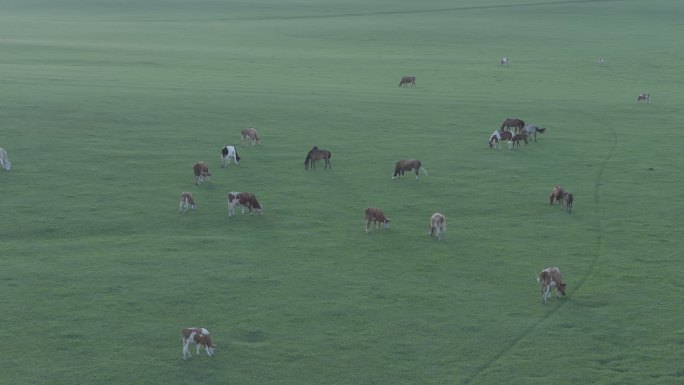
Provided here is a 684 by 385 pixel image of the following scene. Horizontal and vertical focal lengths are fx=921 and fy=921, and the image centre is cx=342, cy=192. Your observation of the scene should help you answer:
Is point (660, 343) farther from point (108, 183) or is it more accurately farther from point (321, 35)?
point (321, 35)

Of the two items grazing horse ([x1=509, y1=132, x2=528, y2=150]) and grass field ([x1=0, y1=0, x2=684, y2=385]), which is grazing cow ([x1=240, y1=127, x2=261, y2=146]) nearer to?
grass field ([x1=0, y1=0, x2=684, y2=385])

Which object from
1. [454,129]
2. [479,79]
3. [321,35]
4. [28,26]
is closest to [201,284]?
[454,129]

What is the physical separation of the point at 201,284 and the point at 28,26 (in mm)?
100759

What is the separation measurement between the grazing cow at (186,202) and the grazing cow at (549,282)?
555 inches

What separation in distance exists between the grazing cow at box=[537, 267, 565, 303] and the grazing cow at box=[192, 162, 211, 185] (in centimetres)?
1654

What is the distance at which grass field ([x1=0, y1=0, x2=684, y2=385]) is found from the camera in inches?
917

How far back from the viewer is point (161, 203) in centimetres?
3584

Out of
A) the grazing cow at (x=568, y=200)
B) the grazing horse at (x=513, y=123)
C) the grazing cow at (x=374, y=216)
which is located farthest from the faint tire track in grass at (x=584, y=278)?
the grazing cow at (x=374, y=216)

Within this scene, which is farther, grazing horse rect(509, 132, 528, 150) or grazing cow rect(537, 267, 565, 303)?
grazing horse rect(509, 132, 528, 150)

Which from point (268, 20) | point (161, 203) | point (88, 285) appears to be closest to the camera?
point (88, 285)

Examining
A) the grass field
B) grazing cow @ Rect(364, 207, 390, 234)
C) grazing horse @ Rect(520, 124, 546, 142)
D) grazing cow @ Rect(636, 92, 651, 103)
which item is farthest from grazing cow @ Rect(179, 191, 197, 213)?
grazing cow @ Rect(636, 92, 651, 103)

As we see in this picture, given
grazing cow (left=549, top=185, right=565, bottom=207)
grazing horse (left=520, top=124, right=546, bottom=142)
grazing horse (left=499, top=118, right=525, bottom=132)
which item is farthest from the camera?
grazing horse (left=499, top=118, right=525, bottom=132)

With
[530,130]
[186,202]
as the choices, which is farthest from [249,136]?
[530,130]

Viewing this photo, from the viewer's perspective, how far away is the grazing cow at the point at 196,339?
22766 millimetres
